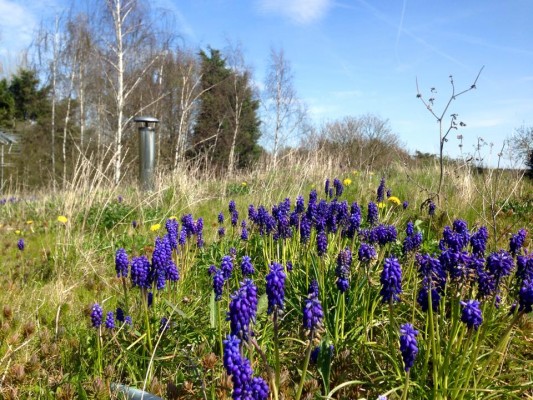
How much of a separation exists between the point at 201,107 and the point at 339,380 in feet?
82.1

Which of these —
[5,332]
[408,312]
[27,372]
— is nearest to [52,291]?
[5,332]

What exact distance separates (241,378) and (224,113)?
25.1m

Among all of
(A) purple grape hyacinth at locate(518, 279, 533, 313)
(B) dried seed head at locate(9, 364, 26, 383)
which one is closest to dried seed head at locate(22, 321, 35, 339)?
(B) dried seed head at locate(9, 364, 26, 383)

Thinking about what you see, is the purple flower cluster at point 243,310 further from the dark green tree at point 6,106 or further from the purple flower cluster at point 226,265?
the dark green tree at point 6,106

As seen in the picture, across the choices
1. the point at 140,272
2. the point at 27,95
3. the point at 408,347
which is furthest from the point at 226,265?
the point at 27,95

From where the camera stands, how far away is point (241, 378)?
1.09m

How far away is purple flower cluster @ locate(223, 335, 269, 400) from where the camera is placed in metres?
1.09

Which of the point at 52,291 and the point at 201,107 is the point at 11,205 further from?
the point at 201,107

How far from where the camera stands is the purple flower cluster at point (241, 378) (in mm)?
1089

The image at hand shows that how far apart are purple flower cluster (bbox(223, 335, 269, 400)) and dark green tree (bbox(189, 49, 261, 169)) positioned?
929 inches

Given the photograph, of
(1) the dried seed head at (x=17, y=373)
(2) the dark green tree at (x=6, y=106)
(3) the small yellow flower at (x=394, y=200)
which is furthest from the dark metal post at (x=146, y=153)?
(2) the dark green tree at (x=6, y=106)

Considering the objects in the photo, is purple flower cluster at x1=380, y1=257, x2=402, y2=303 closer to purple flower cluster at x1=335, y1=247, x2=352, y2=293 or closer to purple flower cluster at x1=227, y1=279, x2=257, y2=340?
purple flower cluster at x1=335, y1=247, x2=352, y2=293

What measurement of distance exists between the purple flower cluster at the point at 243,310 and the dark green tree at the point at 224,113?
2345cm

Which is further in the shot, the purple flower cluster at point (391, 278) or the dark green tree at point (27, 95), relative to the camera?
the dark green tree at point (27, 95)
